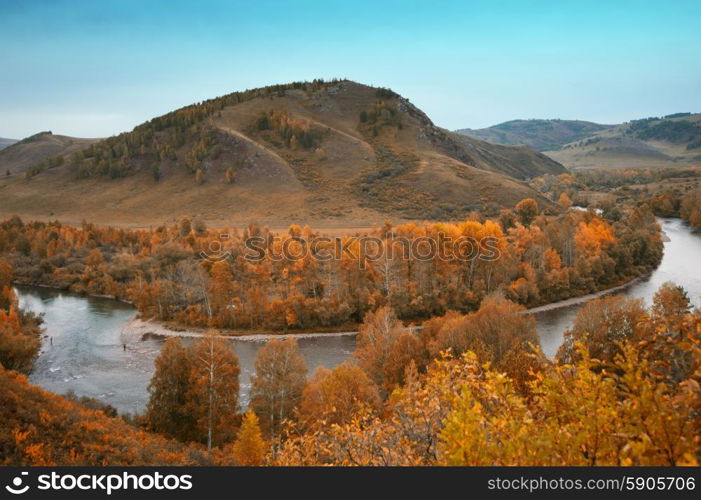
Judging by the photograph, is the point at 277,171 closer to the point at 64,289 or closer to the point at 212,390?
the point at 64,289

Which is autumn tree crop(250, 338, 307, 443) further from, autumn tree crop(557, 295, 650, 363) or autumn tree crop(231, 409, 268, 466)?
autumn tree crop(557, 295, 650, 363)

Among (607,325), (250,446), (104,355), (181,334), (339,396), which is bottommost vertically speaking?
(181,334)

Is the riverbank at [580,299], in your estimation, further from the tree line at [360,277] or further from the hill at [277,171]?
the hill at [277,171]

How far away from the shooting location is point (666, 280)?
58.4m

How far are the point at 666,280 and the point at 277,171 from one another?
88679mm

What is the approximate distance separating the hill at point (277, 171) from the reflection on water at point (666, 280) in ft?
99.9

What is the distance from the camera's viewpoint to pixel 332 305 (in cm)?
4962

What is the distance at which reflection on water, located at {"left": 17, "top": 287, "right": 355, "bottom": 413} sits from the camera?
111 feet

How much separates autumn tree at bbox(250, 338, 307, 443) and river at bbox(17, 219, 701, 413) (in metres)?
5.80

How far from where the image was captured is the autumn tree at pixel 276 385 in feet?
82.5

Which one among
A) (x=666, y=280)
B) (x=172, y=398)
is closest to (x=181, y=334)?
(x=172, y=398)

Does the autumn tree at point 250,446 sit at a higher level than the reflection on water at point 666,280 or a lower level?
higher

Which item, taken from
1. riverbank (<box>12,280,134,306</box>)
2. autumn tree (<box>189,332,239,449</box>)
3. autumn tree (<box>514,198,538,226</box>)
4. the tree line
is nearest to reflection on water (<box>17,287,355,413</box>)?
riverbank (<box>12,280,134,306</box>)

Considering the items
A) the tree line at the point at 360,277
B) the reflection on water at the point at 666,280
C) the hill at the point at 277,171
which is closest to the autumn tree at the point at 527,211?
the tree line at the point at 360,277
